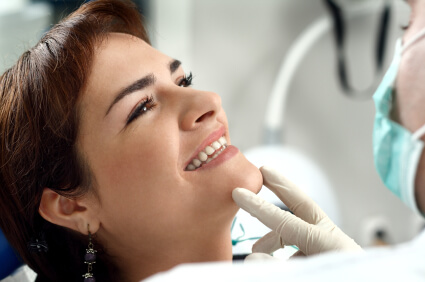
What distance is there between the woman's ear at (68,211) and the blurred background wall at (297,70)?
60.7 inches

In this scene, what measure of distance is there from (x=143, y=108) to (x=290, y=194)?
15.4 inches

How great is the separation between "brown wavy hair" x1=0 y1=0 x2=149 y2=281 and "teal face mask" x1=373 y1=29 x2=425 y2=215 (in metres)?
0.60

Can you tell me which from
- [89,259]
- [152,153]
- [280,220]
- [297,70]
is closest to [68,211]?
[89,259]

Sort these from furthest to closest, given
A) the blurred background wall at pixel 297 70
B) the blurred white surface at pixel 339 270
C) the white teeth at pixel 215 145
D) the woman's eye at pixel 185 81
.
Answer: the blurred background wall at pixel 297 70
the woman's eye at pixel 185 81
the white teeth at pixel 215 145
the blurred white surface at pixel 339 270

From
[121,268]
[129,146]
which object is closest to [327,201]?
[121,268]

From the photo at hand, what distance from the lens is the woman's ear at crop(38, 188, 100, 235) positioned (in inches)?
41.3

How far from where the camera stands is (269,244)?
→ 107 cm

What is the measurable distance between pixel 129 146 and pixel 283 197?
38 cm

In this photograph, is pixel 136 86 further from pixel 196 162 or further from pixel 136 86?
pixel 196 162

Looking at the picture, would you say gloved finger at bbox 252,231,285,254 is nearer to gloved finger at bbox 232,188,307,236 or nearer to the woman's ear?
gloved finger at bbox 232,188,307,236

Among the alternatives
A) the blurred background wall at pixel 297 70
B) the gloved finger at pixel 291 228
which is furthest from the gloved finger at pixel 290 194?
the blurred background wall at pixel 297 70

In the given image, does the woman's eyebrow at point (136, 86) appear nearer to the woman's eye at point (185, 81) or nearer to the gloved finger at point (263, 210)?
the woman's eye at point (185, 81)

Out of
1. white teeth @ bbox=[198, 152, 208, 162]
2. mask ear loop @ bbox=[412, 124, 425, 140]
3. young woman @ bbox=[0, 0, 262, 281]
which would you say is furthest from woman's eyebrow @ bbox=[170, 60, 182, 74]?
mask ear loop @ bbox=[412, 124, 425, 140]

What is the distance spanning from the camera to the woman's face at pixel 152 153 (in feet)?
3.24
